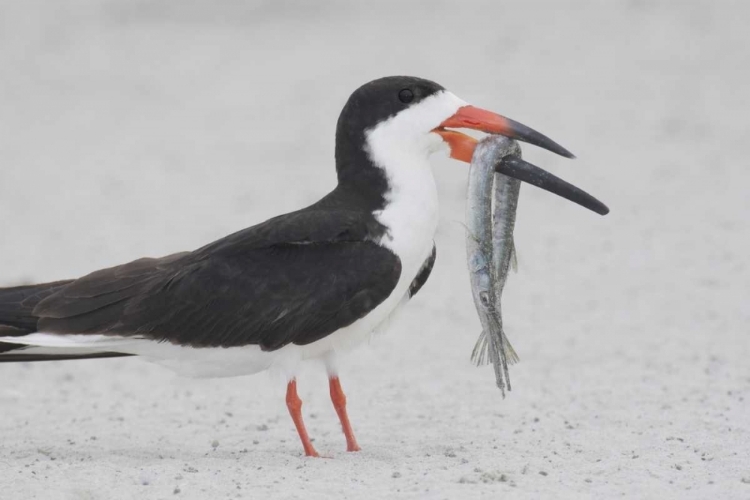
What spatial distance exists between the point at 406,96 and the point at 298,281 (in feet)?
3.34

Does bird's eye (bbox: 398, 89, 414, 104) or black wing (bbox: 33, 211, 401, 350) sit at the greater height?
bird's eye (bbox: 398, 89, 414, 104)

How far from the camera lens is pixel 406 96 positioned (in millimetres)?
5859

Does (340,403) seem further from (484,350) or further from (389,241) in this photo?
(389,241)

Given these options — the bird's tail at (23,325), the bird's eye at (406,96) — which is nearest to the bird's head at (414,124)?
the bird's eye at (406,96)

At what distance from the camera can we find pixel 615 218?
11.2m

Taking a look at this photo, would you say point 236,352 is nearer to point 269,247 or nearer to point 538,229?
point 269,247

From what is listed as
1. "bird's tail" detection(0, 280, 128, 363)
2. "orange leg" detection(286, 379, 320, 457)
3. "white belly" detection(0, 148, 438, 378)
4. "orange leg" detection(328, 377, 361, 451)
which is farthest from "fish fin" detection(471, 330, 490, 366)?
"bird's tail" detection(0, 280, 128, 363)

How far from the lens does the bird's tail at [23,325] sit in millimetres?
5867

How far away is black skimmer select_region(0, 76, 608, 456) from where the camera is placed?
5.67 m

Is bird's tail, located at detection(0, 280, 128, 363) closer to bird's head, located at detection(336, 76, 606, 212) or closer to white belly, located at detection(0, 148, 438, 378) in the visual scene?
white belly, located at detection(0, 148, 438, 378)

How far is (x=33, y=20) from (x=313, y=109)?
5563 millimetres

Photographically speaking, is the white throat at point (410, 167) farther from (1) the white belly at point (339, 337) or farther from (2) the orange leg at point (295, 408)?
(2) the orange leg at point (295, 408)

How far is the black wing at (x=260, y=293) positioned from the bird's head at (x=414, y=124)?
0.36m

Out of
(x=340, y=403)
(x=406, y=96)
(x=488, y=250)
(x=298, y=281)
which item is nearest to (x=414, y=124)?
(x=406, y=96)
